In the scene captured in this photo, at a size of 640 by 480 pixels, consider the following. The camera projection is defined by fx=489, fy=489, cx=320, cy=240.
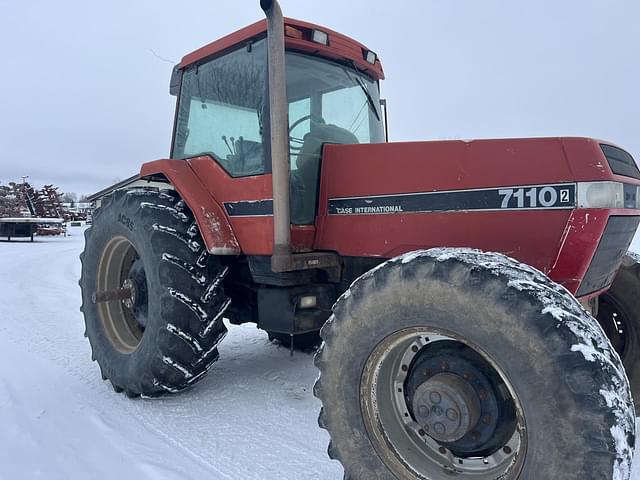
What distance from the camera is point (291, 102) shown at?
3148 millimetres

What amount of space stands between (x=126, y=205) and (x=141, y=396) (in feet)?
4.26

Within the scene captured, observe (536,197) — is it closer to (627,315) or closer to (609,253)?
(609,253)

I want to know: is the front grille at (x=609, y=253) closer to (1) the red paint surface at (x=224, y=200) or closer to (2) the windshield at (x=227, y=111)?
(1) the red paint surface at (x=224, y=200)

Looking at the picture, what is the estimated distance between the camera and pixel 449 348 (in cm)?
203

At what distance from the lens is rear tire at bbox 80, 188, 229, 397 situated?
3.03 meters

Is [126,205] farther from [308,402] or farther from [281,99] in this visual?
[308,402]

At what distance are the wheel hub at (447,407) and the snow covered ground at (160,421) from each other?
26.3 inches

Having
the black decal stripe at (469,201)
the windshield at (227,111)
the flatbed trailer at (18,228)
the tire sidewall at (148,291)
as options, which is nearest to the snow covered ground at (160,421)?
the tire sidewall at (148,291)

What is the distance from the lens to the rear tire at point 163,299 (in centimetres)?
303

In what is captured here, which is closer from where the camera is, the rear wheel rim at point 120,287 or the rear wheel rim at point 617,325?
the rear wheel rim at point 617,325

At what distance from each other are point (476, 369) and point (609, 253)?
3.03ft

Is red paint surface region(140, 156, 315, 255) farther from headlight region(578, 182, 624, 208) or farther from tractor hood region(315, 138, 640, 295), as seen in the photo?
headlight region(578, 182, 624, 208)

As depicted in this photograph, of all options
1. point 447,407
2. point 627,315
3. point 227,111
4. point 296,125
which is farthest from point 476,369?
point 227,111

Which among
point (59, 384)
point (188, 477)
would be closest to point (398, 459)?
point (188, 477)
